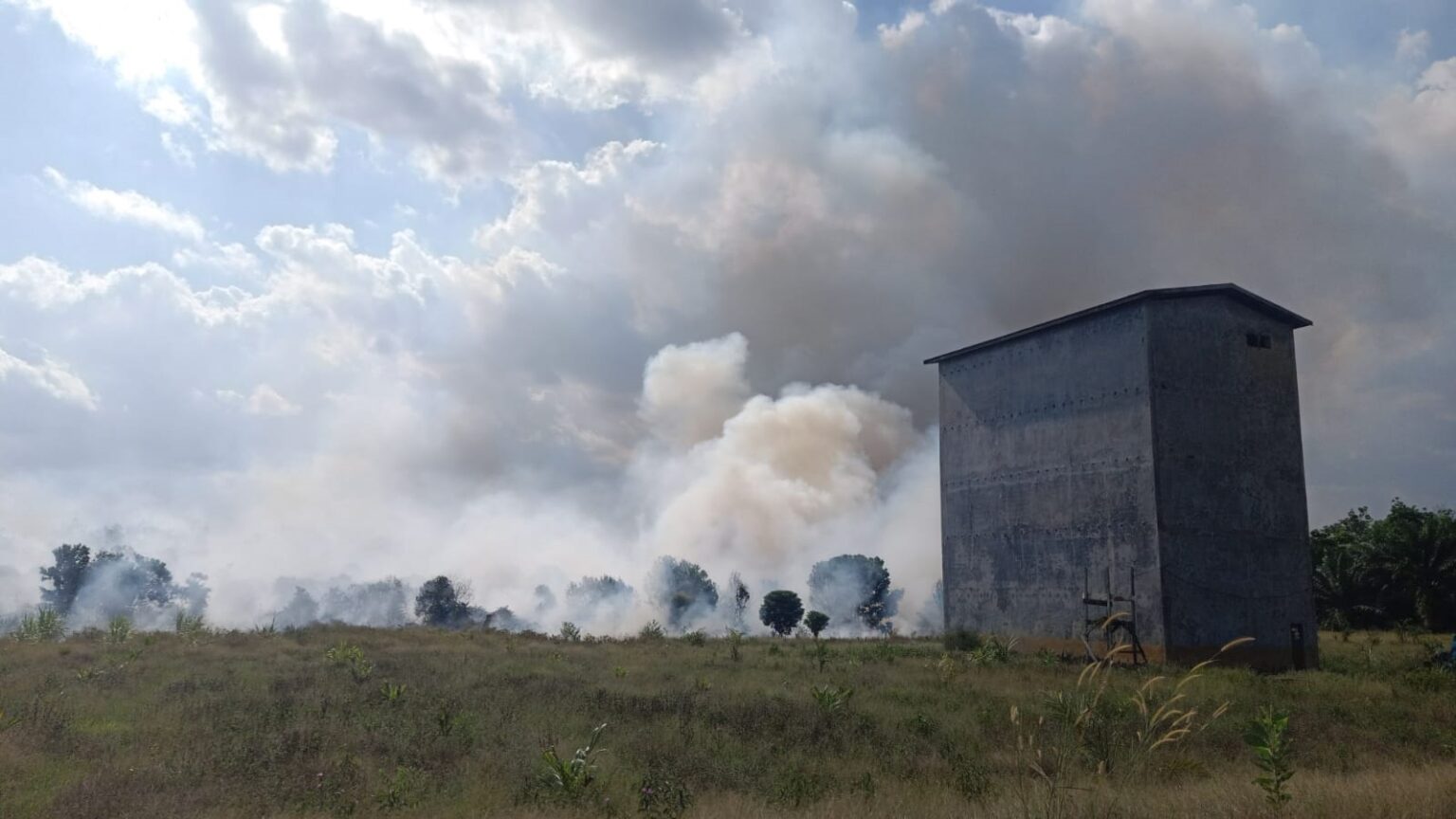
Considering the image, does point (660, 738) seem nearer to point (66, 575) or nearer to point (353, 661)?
point (353, 661)

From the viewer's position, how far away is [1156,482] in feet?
87.4

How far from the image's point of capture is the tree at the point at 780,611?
70000 millimetres

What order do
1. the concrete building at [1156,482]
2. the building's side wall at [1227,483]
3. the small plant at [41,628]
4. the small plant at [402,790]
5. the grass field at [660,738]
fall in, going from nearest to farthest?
the grass field at [660,738], the small plant at [402,790], the small plant at [41,628], the building's side wall at [1227,483], the concrete building at [1156,482]

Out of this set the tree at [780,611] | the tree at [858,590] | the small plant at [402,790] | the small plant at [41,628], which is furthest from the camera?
the tree at [858,590]

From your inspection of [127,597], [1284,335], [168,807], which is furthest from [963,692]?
[127,597]

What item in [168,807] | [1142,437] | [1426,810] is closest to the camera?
[1426,810]

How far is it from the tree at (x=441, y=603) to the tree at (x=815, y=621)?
94.4ft

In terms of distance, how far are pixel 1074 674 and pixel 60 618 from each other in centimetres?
2983

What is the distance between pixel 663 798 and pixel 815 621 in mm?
60352

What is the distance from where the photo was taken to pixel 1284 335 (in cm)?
3098

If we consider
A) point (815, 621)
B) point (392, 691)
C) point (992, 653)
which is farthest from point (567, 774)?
point (815, 621)

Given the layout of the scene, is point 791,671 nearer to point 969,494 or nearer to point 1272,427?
point 969,494

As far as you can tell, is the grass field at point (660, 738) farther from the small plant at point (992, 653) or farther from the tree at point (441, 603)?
the tree at point (441, 603)

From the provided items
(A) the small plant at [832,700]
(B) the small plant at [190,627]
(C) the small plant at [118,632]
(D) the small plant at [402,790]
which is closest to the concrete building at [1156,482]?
(A) the small plant at [832,700]
